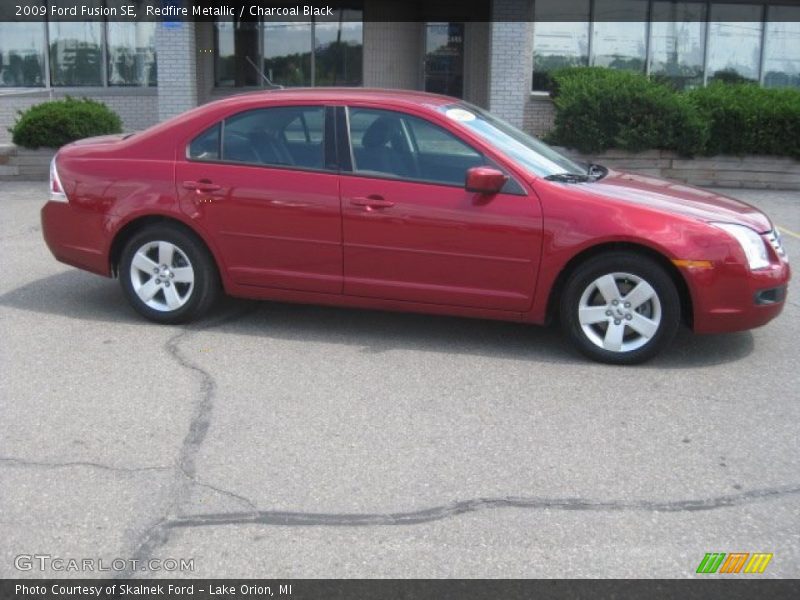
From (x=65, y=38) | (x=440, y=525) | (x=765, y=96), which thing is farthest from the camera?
(x=65, y=38)

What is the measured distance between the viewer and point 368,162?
616 centimetres

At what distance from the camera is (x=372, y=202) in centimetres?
604

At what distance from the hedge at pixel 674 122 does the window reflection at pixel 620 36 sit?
11.6ft

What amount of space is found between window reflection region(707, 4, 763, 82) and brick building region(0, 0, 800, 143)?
0.06 ft

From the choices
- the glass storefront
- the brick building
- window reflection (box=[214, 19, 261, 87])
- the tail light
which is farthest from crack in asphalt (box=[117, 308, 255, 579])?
window reflection (box=[214, 19, 261, 87])

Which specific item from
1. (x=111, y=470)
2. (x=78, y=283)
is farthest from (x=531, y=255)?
(x=78, y=283)

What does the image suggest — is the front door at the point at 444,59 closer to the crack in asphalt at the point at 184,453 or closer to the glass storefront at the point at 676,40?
the glass storefront at the point at 676,40

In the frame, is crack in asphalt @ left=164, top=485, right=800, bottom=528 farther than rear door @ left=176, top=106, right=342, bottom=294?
No

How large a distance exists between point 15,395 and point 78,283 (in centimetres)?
270

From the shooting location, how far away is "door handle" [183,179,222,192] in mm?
6324

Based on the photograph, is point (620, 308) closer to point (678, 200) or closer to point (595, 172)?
point (678, 200)

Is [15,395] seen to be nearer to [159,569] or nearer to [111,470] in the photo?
[111,470]
